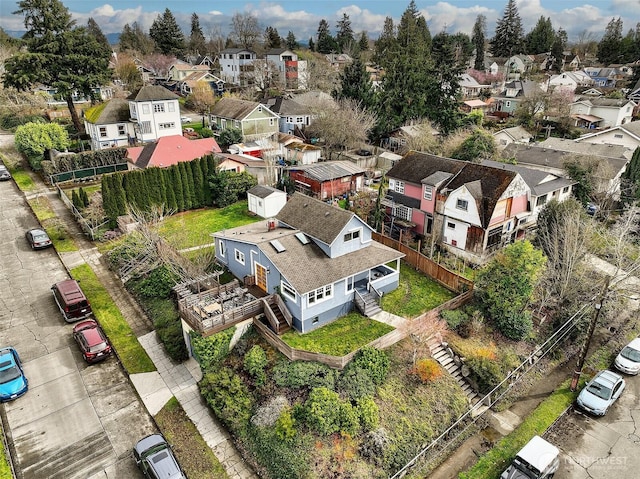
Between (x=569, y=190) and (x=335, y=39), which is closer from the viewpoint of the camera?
(x=569, y=190)

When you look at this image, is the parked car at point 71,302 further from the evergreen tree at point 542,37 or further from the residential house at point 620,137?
the evergreen tree at point 542,37

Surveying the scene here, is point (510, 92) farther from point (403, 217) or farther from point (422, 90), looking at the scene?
point (403, 217)

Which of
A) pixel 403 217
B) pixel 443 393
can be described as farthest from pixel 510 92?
pixel 443 393

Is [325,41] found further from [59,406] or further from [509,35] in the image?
[59,406]

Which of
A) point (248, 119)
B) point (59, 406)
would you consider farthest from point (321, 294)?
point (248, 119)

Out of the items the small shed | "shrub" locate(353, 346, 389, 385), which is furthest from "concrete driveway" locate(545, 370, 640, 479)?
the small shed

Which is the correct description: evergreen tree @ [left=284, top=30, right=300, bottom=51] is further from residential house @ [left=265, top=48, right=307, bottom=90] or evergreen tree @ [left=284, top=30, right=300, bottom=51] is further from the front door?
the front door
